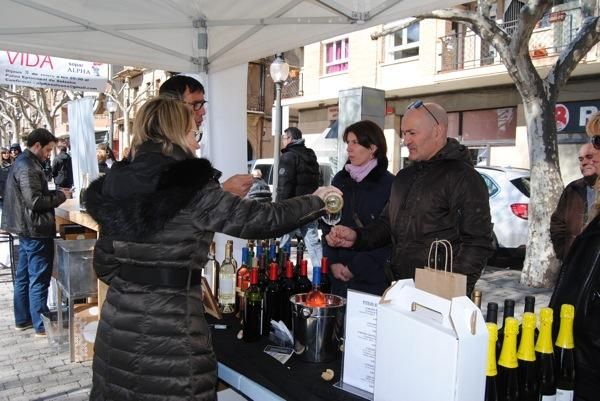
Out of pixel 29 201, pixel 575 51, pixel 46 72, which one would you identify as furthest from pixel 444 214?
pixel 46 72

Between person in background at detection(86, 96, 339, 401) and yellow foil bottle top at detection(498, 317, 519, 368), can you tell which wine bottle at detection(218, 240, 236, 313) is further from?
yellow foil bottle top at detection(498, 317, 519, 368)

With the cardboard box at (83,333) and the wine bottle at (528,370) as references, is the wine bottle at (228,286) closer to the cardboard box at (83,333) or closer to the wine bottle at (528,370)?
the wine bottle at (528,370)

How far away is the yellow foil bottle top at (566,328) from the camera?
137 cm

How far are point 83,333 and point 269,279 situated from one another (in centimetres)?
297

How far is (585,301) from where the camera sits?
143 centimetres

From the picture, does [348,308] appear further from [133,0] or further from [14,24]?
[14,24]

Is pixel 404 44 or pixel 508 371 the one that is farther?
pixel 404 44

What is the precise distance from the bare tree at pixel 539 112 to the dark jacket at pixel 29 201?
5130 millimetres

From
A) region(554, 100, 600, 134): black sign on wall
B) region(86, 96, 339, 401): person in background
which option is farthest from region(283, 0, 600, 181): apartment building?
region(86, 96, 339, 401): person in background

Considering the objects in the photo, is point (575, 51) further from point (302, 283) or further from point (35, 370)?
point (35, 370)

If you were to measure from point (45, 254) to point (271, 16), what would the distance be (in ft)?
10.2

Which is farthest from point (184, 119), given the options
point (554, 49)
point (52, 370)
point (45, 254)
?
point (554, 49)

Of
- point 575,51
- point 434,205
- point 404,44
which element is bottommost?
point 434,205

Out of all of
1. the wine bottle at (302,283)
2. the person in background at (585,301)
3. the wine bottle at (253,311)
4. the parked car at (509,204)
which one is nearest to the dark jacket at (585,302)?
the person in background at (585,301)
